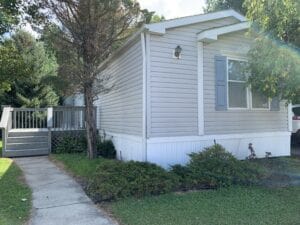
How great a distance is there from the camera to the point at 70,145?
11.5 metres

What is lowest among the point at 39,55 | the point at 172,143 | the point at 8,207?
the point at 8,207

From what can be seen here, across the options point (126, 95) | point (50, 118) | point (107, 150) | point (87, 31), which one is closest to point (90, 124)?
point (107, 150)

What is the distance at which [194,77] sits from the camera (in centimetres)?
796

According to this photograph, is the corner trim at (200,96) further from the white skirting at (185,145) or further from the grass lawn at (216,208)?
the grass lawn at (216,208)

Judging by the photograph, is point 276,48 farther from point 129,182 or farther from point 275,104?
point 129,182

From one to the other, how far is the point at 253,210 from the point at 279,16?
11.0 ft

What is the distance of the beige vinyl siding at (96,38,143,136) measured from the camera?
7.84 m

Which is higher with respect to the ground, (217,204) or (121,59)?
(121,59)

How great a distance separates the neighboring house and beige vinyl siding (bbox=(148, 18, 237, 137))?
0.02 meters

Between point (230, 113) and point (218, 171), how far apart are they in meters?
2.59

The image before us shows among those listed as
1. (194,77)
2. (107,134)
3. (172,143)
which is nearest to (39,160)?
(107,134)

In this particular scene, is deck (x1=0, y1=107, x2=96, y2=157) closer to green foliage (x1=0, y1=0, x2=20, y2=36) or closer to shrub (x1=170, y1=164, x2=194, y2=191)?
green foliage (x1=0, y1=0, x2=20, y2=36)

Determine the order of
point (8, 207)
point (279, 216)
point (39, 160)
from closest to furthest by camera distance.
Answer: point (279, 216)
point (8, 207)
point (39, 160)

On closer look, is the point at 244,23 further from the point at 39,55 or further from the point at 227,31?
the point at 39,55
